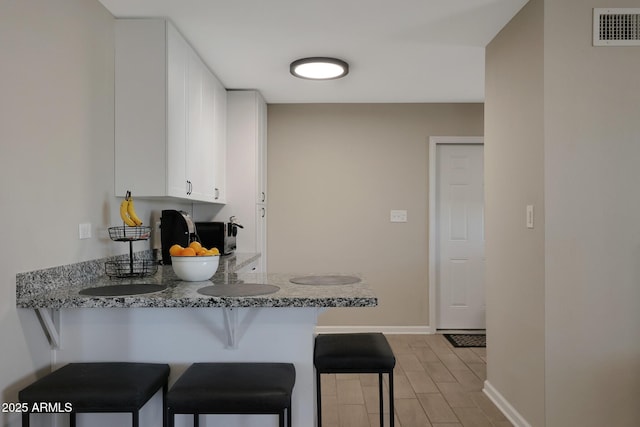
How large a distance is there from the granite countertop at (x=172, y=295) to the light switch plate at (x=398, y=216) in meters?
2.58

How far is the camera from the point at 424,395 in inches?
118

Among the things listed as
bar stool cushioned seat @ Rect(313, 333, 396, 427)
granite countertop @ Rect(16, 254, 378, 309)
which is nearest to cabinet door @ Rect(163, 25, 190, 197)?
granite countertop @ Rect(16, 254, 378, 309)

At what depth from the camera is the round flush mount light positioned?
320 cm

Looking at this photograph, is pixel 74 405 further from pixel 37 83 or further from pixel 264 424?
pixel 37 83

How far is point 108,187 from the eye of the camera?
8.00ft

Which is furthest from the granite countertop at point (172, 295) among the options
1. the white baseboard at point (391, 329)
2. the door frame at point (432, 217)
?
the door frame at point (432, 217)

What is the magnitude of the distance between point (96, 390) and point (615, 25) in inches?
111

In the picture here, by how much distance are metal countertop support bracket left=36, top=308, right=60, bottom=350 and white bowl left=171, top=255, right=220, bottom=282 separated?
1.70 feet

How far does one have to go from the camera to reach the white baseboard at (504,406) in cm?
251

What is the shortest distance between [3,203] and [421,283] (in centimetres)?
375

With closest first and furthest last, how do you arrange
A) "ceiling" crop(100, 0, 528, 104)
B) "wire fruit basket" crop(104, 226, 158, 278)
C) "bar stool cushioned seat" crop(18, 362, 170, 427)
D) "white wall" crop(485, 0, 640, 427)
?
"bar stool cushioned seat" crop(18, 362, 170, 427) < "white wall" crop(485, 0, 640, 427) < "wire fruit basket" crop(104, 226, 158, 278) < "ceiling" crop(100, 0, 528, 104)

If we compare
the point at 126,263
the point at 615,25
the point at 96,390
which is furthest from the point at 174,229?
the point at 615,25

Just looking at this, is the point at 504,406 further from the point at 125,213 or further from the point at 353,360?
the point at 125,213

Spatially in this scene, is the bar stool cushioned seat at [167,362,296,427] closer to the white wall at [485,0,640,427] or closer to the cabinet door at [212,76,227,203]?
the white wall at [485,0,640,427]
